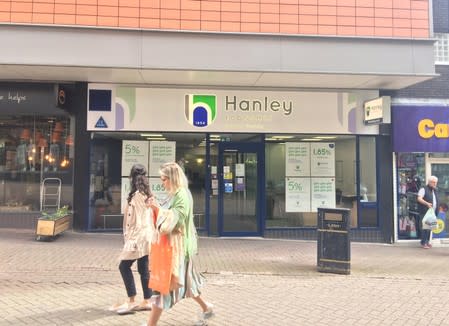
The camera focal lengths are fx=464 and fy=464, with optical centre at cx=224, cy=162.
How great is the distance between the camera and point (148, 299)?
18.7 feet

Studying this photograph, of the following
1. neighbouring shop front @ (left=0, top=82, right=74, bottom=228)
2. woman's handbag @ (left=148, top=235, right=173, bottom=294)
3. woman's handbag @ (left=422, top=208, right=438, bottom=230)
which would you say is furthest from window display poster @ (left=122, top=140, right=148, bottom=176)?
woman's handbag @ (left=422, top=208, right=438, bottom=230)

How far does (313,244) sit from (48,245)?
19.5 feet

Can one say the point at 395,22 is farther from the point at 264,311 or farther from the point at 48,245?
the point at 48,245

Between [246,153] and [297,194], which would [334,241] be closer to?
[297,194]

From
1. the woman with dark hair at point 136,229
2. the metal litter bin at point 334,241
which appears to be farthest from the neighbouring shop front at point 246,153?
the woman with dark hair at point 136,229

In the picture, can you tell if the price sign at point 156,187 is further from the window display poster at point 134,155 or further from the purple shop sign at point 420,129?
the purple shop sign at point 420,129

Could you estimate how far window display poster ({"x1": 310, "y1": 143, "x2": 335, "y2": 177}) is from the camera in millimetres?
11805

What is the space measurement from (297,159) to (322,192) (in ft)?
3.47

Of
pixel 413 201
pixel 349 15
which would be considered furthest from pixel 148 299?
pixel 413 201

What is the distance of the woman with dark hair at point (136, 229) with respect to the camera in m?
5.48

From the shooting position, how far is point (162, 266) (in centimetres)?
476

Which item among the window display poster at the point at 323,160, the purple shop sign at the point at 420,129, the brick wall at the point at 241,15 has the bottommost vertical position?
the window display poster at the point at 323,160

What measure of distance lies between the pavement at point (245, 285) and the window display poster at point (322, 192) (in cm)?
154

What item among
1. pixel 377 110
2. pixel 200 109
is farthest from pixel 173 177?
pixel 377 110
